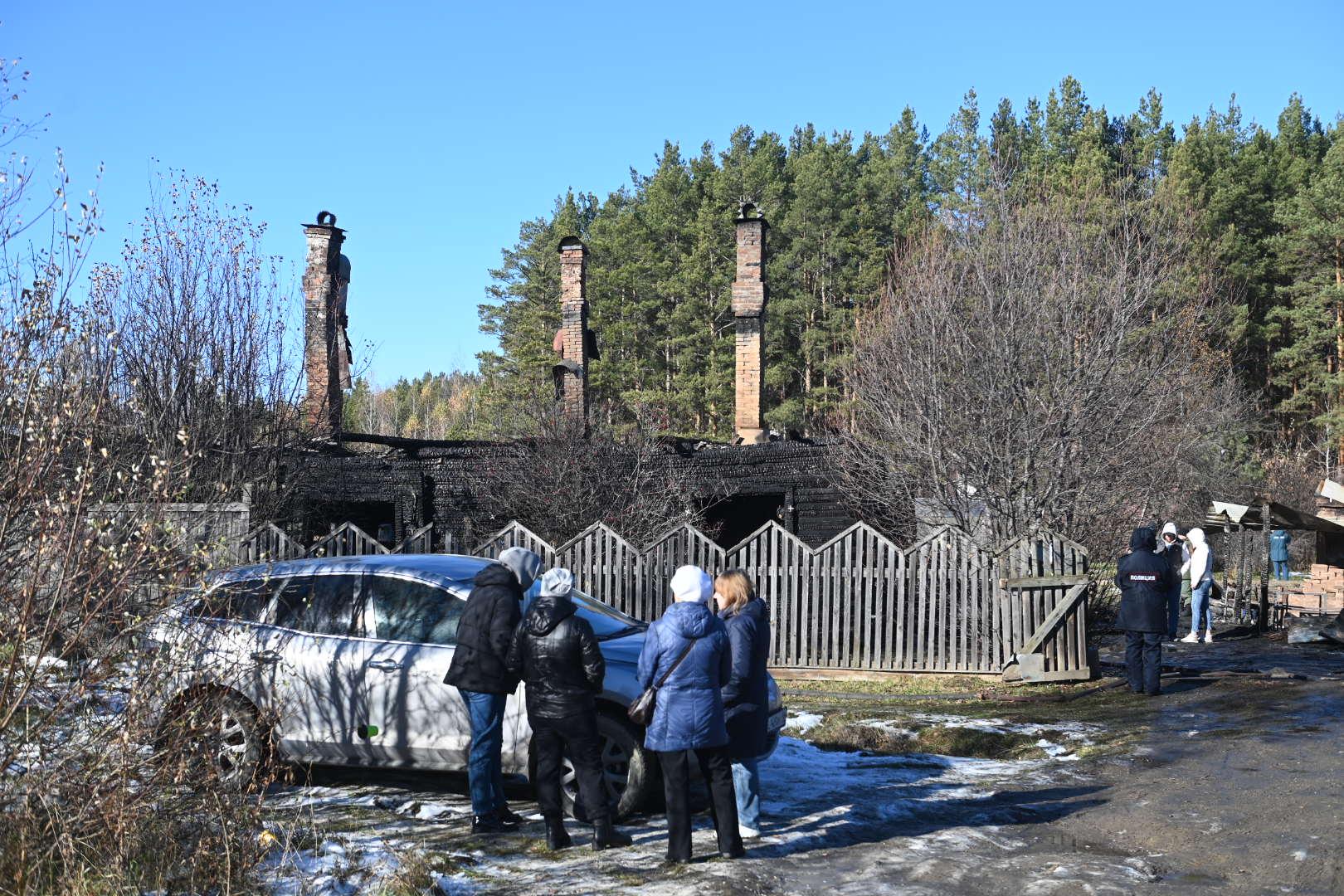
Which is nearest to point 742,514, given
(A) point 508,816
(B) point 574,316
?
(B) point 574,316

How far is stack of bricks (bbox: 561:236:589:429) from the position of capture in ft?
84.8

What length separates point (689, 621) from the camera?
661 cm

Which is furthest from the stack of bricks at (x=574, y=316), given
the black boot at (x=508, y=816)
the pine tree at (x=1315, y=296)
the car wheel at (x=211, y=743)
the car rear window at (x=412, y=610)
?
the pine tree at (x=1315, y=296)

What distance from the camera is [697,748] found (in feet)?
21.5

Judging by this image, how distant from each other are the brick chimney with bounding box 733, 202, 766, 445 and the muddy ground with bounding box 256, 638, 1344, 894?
51.8 feet

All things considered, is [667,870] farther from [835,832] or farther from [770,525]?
[770,525]

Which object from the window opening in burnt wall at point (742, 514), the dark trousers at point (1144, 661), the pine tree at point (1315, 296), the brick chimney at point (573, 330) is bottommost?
the dark trousers at point (1144, 661)

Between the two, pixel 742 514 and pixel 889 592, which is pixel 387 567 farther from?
pixel 742 514

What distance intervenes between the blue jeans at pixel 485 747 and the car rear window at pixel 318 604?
56.9 inches

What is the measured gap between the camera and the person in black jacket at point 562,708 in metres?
6.80

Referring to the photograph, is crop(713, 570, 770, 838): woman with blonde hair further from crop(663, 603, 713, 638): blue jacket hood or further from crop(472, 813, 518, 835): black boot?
crop(472, 813, 518, 835): black boot

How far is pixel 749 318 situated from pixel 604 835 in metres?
21.1

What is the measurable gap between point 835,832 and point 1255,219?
4897 cm

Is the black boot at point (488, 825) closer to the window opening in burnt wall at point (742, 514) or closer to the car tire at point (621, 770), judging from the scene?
the car tire at point (621, 770)
